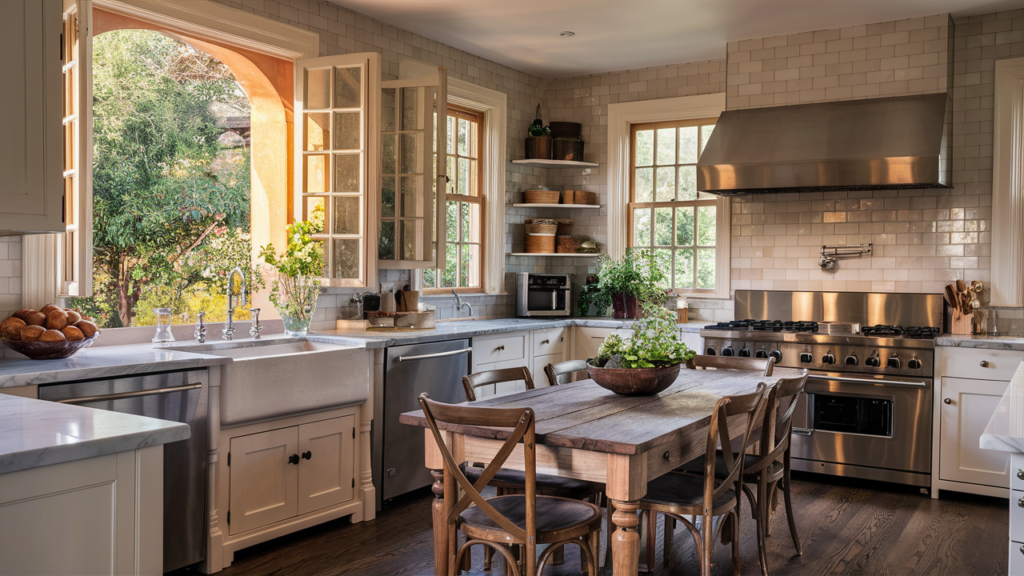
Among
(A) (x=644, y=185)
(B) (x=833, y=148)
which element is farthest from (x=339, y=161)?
(B) (x=833, y=148)

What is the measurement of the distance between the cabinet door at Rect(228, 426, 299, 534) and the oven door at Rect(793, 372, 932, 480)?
3153 mm

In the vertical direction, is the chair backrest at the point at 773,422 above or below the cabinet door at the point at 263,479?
above

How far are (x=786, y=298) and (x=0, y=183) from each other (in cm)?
498

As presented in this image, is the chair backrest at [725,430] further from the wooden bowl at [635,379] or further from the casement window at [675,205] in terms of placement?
the casement window at [675,205]

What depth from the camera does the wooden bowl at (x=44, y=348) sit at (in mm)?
3188

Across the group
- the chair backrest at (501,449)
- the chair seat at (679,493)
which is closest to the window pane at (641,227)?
the chair seat at (679,493)

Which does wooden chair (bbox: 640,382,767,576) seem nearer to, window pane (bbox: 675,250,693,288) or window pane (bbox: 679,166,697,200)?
window pane (bbox: 675,250,693,288)

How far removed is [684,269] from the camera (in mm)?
6469

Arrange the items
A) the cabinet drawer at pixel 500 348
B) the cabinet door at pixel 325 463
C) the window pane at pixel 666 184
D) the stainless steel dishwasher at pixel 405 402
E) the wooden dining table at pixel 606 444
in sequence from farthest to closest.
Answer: the window pane at pixel 666 184, the cabinet drawer at pixel 500 348, the stainless steel dishwasher at pixel 405 402, the cabinet door at pixel 325 463, the wooden dining table at pixel 606 444

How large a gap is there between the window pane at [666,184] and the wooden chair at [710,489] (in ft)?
12.1

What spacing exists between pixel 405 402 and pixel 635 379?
173 centimetres

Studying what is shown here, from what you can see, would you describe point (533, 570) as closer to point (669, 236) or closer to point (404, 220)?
point (404, 220)

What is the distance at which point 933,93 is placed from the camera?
521cm

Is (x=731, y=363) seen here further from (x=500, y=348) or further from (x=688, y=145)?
(x=688, y=145)
